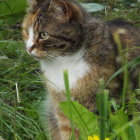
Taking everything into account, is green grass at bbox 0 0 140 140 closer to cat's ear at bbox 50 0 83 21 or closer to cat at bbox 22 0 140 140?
cat at bbox 22 0 140 140

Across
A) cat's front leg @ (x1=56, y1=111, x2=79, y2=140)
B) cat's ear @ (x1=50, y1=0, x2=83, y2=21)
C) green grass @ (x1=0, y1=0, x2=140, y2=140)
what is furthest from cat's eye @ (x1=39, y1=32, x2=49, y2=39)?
cat's front leg @ (x1=56, y1=111, x2=79, y2=140)

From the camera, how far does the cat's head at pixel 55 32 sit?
2697 millimetres

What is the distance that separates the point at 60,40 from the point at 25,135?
575 millimetres

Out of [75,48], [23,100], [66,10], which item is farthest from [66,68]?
[23,100]

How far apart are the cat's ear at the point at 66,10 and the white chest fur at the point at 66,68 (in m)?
0.19

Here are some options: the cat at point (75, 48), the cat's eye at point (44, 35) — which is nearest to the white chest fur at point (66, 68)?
the cat at point (75, 48)

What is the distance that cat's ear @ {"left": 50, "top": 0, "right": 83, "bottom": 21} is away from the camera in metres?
2.64

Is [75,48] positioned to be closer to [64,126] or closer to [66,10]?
[66,10]

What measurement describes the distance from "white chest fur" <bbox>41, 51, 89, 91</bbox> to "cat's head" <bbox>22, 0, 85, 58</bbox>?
0.04 meters

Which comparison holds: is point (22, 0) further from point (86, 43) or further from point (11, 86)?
point (86, 43)

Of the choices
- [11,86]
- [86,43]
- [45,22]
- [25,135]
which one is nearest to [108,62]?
[86,43]

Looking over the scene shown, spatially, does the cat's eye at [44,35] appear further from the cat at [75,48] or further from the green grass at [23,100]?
the green grass at [23,100]

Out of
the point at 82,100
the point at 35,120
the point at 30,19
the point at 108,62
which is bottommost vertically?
the point at 35,120

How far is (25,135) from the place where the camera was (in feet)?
9.43
